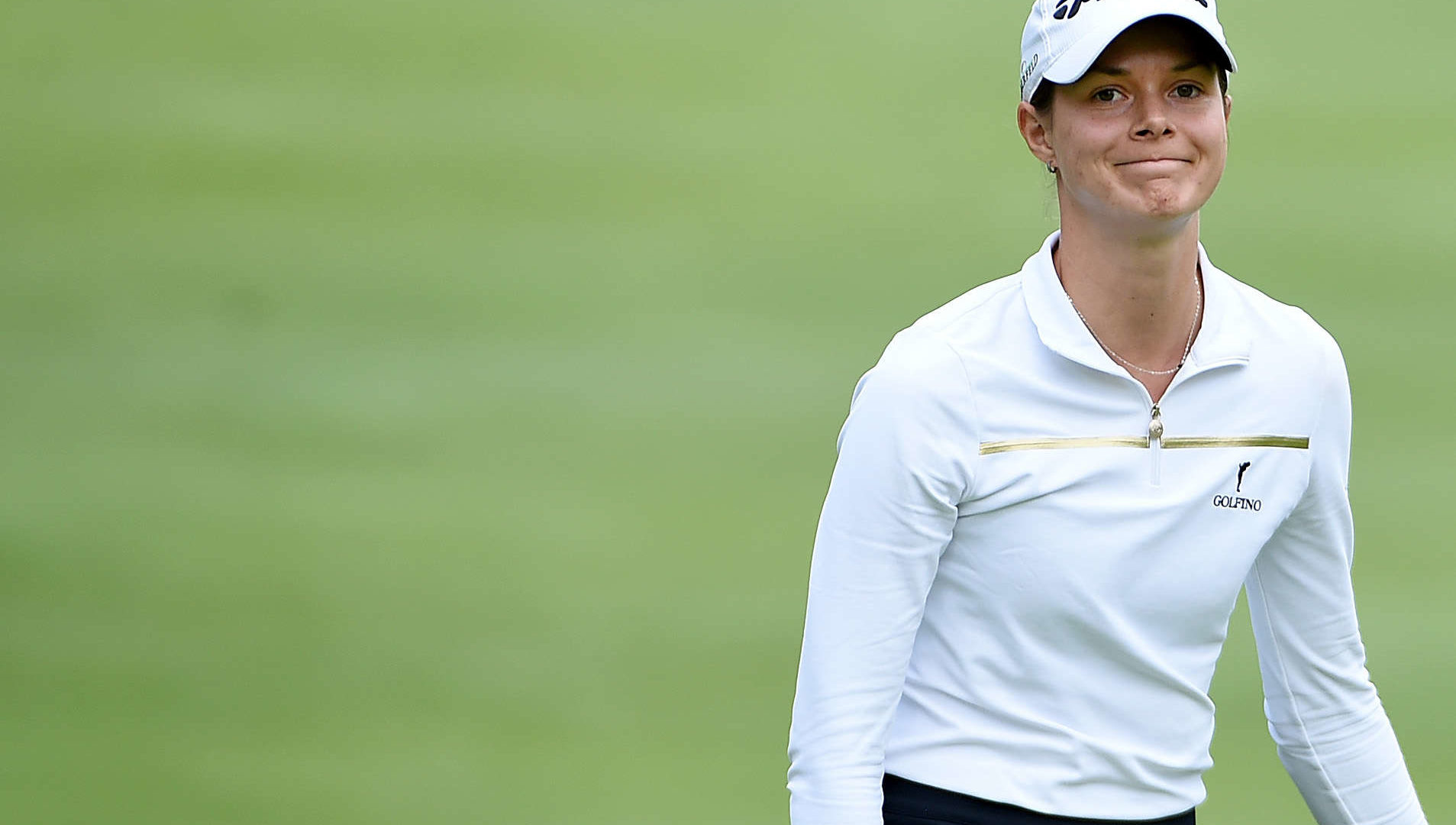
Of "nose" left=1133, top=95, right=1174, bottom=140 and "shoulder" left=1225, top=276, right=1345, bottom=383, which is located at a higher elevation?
"nose" left=1133, top=95, right=1174, bottom=140

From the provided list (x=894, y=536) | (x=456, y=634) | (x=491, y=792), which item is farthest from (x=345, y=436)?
(x=894, y=536)

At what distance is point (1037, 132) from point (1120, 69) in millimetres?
116

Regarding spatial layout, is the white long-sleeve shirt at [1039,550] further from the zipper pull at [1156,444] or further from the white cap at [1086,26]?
the white cap at [1086,26]

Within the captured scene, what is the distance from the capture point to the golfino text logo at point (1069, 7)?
1.28 metres

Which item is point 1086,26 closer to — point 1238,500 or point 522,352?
point 1238,500

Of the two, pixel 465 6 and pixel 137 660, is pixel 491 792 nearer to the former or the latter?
pixel 137 660

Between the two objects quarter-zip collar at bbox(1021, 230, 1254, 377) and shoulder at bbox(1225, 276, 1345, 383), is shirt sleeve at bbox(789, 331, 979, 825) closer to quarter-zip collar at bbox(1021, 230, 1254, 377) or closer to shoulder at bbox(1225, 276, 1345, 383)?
quarter-zip collar at bbox(1021, 230, 1254, 377)

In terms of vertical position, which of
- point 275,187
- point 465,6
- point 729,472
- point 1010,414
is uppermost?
point 465,6

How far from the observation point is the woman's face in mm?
1278

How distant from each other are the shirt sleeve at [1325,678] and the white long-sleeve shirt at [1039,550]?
9 cm

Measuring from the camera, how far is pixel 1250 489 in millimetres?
1348

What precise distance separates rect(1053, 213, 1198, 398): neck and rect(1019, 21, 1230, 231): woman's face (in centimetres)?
3

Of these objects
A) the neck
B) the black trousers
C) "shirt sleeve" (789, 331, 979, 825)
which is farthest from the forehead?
the black trousers

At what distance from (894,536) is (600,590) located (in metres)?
1.15
